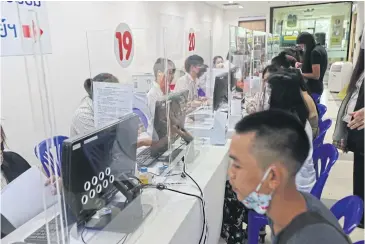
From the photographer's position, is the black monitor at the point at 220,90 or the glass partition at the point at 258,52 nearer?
the black monitor at the point at 220,90

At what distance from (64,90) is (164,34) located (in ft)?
8.05

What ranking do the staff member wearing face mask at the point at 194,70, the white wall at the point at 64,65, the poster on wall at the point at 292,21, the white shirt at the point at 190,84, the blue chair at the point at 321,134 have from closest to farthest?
the white wall at the point at 64,65, the blue chair at the point at 321,134, the white shirt at the point at 190,84, the staff member wearing face mask at the point at 194,70, the poster on wall at the point at 292,21

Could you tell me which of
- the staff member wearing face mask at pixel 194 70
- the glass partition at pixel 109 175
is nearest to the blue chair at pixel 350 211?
the glass partition at pixel 109 175

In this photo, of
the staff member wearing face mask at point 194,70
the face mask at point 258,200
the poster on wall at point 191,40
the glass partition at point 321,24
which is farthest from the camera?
the glass partition at point 321,24

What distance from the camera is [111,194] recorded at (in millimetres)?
1222

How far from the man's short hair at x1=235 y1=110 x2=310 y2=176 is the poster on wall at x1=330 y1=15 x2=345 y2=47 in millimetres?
9253

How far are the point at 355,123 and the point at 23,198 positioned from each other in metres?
2.02

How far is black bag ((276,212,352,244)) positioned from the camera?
869 millimetres

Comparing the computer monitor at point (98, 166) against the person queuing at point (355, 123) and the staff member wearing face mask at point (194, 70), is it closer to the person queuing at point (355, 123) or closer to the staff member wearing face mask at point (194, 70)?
the person queuing at point (355, 123)

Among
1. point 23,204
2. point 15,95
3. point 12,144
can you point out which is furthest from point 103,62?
point 23,204

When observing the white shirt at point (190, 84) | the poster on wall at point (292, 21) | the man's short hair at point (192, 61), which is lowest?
the white shirt at point (190, 84)

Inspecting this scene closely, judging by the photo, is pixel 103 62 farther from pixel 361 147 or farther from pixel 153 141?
pixel 361 147

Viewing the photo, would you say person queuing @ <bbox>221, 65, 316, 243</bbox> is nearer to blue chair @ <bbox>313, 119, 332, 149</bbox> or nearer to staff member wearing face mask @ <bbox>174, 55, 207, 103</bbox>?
blue chair @ <bbox>313, 119, 332, 149</bbox>

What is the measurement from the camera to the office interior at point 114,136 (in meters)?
0.99
